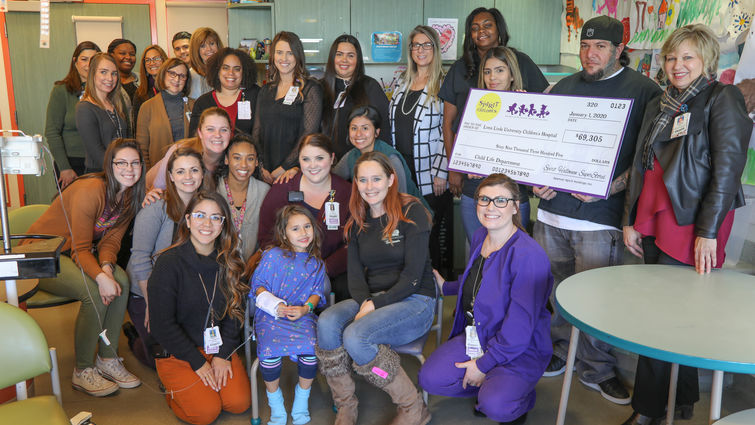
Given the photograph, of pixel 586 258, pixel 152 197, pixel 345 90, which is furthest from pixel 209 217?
pixel 586 258

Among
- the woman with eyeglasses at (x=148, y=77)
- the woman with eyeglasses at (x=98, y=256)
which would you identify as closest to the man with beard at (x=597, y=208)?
the woman with eyeglasses at (x=98, y=256)

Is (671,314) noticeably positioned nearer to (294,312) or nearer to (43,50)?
(294,312)

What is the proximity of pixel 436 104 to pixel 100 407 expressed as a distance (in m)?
2.48

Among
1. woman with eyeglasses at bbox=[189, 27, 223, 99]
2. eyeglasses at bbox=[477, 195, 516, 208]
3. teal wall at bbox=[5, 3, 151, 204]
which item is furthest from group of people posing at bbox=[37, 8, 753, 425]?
teal wall at bbox=[5, 3, 151, 204]

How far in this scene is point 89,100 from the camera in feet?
12.9

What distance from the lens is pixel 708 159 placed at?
7.50 ft

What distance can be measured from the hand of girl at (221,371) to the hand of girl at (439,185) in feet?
5.78

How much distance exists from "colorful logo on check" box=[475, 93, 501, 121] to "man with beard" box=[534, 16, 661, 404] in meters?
0.28

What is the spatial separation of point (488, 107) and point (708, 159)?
1117mm

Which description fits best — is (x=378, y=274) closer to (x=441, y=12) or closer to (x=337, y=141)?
(x=337, y=141)

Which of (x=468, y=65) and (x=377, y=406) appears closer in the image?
(x=377, y=406)

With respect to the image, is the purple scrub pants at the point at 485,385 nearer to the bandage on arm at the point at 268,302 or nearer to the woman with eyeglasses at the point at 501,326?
the woman with eyeglasses at the point at 501,326

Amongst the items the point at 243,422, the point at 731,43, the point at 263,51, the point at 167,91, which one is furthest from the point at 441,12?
the point at 243,422

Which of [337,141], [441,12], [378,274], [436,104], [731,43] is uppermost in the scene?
[441,12]
